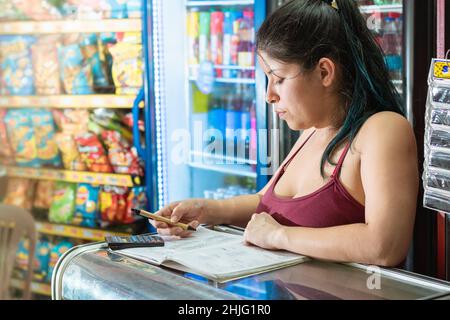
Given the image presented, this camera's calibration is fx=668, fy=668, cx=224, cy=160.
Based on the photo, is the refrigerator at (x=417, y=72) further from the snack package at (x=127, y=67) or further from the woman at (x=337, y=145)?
the snack package at (x=127, y=67)

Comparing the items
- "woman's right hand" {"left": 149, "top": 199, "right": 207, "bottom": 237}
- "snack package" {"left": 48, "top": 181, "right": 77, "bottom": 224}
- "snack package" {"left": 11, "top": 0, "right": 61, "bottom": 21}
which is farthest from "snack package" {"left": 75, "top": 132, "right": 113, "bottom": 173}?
"woman's right hand" {"left": 149, "top": 199, "right": 207, "bottom": 237}

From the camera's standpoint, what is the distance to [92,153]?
4.01 metres

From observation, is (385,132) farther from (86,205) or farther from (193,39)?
(86,205)

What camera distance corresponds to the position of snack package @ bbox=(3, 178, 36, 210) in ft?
14.3

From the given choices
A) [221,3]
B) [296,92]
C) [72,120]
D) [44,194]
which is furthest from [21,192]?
[296,92]

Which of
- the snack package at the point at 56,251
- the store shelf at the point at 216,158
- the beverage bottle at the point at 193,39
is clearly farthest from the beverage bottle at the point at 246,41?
the snack package at the point at 56,251

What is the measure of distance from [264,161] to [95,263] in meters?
1.79

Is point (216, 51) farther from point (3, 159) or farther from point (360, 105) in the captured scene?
point (360, 105)

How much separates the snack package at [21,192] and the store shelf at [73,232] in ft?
0.59

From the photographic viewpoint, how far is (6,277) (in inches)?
108

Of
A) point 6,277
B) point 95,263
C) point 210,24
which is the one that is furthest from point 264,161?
point 95,263

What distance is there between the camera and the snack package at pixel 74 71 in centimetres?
400

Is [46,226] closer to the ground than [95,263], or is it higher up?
closer to the ground

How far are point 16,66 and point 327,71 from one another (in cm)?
296
